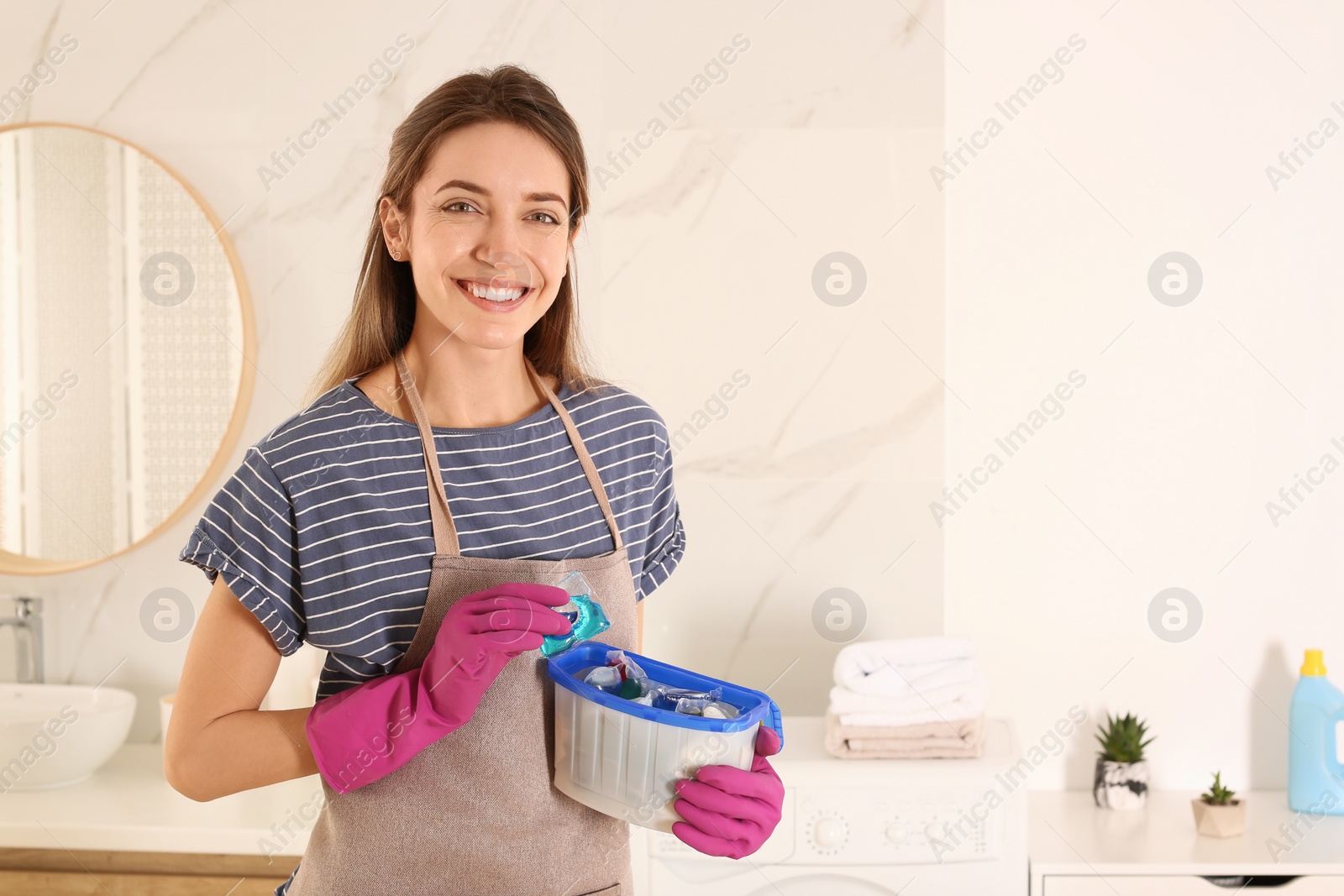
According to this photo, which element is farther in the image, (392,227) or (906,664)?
(906,664)

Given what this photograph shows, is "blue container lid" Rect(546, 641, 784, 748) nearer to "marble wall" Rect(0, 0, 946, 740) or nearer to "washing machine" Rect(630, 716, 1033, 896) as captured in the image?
"washing machine" Rect(630, 716, 1033, 896)

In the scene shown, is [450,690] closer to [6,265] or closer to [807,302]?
[807,302]

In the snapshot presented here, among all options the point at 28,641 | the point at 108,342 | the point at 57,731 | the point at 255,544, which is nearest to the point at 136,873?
the point at 57,731

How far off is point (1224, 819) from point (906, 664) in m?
0.52

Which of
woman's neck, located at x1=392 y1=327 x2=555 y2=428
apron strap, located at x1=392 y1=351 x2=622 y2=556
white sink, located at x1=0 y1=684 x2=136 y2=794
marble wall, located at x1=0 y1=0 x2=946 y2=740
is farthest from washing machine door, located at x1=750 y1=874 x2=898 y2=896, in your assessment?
white sink, located at x1=0 y1=684 x2=136 y2=794

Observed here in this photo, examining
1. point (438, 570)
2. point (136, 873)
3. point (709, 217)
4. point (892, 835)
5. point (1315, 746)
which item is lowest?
point (136, 873)

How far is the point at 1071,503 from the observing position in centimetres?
171

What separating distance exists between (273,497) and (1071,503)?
1333 millimetres

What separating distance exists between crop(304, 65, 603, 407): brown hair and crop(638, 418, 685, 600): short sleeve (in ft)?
0.34

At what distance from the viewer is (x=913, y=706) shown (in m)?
1.44

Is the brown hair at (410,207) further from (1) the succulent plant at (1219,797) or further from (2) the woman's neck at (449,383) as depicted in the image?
(1) the succulent plant at (1219,797)

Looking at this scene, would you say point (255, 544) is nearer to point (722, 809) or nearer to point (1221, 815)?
point (722, 809)

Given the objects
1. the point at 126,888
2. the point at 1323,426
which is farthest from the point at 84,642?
the point at 1323,426

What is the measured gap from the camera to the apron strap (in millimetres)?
851
